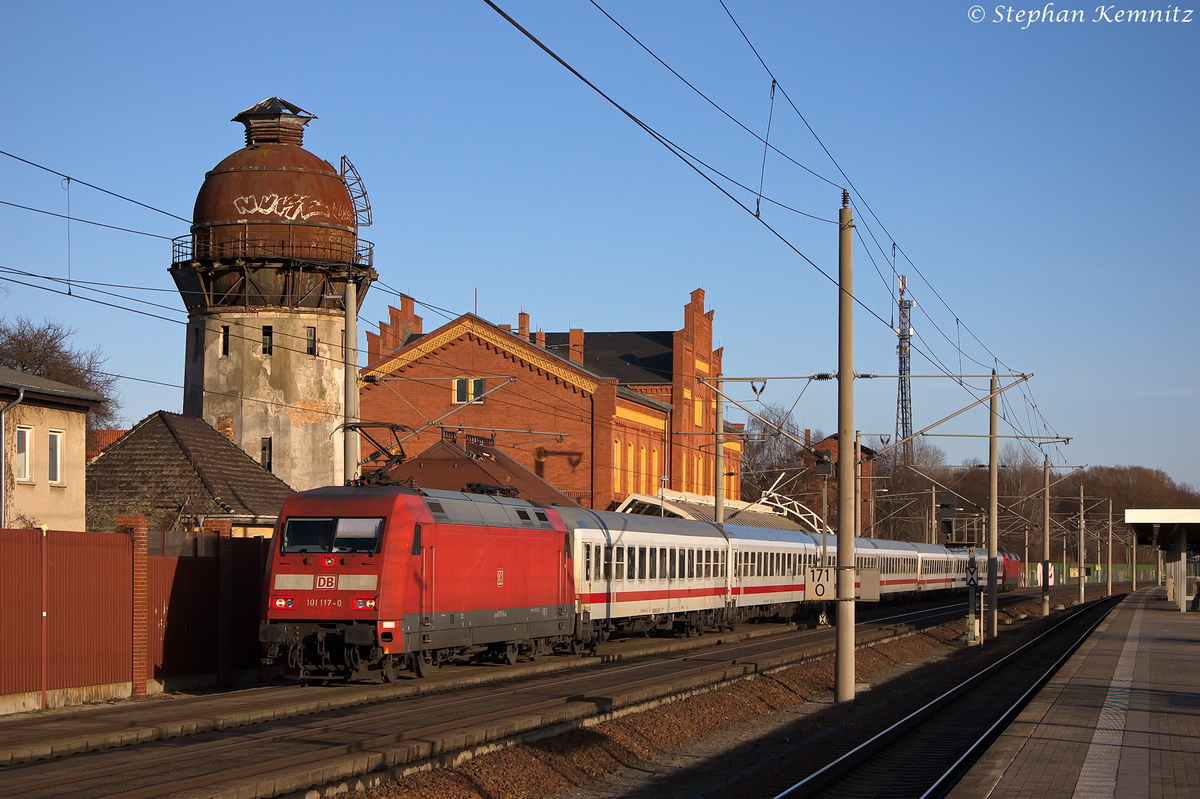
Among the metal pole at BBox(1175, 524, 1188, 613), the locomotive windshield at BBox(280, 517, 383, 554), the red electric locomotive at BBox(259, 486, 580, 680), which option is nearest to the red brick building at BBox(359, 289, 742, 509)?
the metal pole at BBox(1175, 524, 1188, 613)

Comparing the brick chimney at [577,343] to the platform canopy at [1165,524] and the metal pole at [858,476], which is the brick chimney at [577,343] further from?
the platform canopy at [1165,524]

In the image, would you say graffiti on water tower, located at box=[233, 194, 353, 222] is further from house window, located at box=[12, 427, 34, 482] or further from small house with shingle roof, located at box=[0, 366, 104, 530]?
house window, located at box=[12, 427, 34, 482]

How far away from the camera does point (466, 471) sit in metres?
53.5

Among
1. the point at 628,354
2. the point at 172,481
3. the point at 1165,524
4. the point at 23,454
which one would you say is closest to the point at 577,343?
the point at 628,354

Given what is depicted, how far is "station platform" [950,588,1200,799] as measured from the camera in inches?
490

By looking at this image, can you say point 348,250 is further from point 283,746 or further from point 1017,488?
point 1017,488

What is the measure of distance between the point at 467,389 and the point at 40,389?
34950 millimetres

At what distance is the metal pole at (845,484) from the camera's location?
2095 cm

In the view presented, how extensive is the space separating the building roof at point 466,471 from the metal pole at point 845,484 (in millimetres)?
30854

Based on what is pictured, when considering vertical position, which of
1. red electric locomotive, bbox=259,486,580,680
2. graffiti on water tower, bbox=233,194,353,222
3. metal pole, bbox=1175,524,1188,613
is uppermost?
graffiti on water tower, bbox=233,194,353,222

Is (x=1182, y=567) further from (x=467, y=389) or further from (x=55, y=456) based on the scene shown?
(x=55, y=456)

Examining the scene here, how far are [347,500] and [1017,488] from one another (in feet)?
400

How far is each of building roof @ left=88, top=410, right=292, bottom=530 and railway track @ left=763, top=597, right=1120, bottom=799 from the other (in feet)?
55.0

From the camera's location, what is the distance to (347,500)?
21062 millimetres
